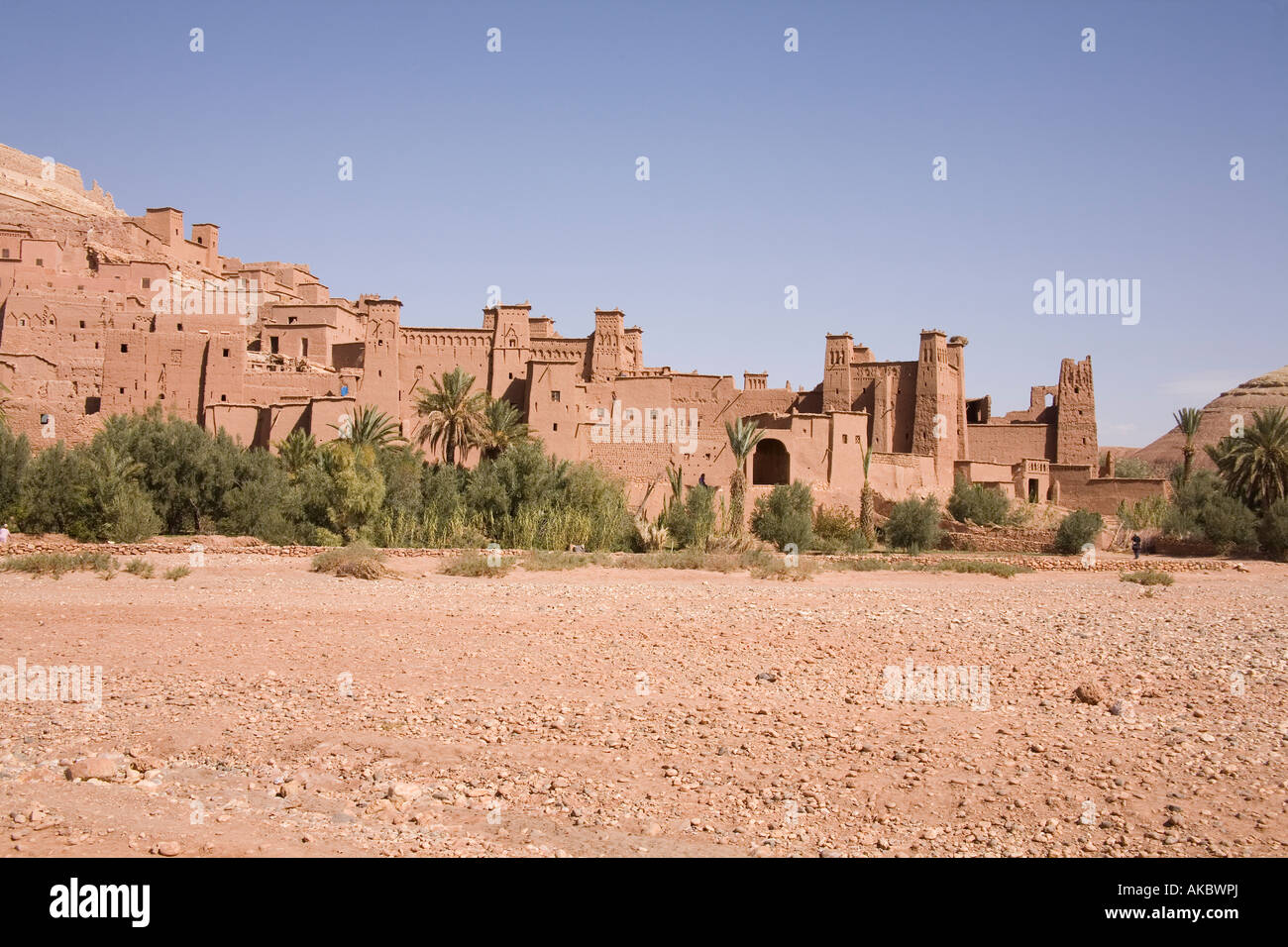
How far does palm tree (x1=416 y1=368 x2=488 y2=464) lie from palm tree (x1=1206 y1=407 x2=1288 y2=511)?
2290cm

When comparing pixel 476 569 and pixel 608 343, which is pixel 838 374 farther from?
pixel 476 569

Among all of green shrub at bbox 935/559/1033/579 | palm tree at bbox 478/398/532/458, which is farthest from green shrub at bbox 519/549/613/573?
green shrub at bbox 935/559/1033/579

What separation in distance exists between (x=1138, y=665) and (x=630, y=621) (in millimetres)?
6427

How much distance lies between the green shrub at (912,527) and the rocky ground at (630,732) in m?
12.8

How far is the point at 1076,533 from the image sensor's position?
1032 inches

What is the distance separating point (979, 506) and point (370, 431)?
19.5 m

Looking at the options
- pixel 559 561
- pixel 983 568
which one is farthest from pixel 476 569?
pixel 983 568

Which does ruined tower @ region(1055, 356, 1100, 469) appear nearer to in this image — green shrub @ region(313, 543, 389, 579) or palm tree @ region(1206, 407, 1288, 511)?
palm tree @ region(1206, 407, 1288, 511)

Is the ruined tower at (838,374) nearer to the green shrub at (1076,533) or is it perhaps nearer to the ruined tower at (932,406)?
the ruined tower at (932,406)

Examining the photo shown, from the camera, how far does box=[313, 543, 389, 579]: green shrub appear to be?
1739 cm

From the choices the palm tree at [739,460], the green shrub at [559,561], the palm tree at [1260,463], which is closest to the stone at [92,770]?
the green shrub at [559,561]

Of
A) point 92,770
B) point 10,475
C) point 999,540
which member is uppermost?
point 10,475
